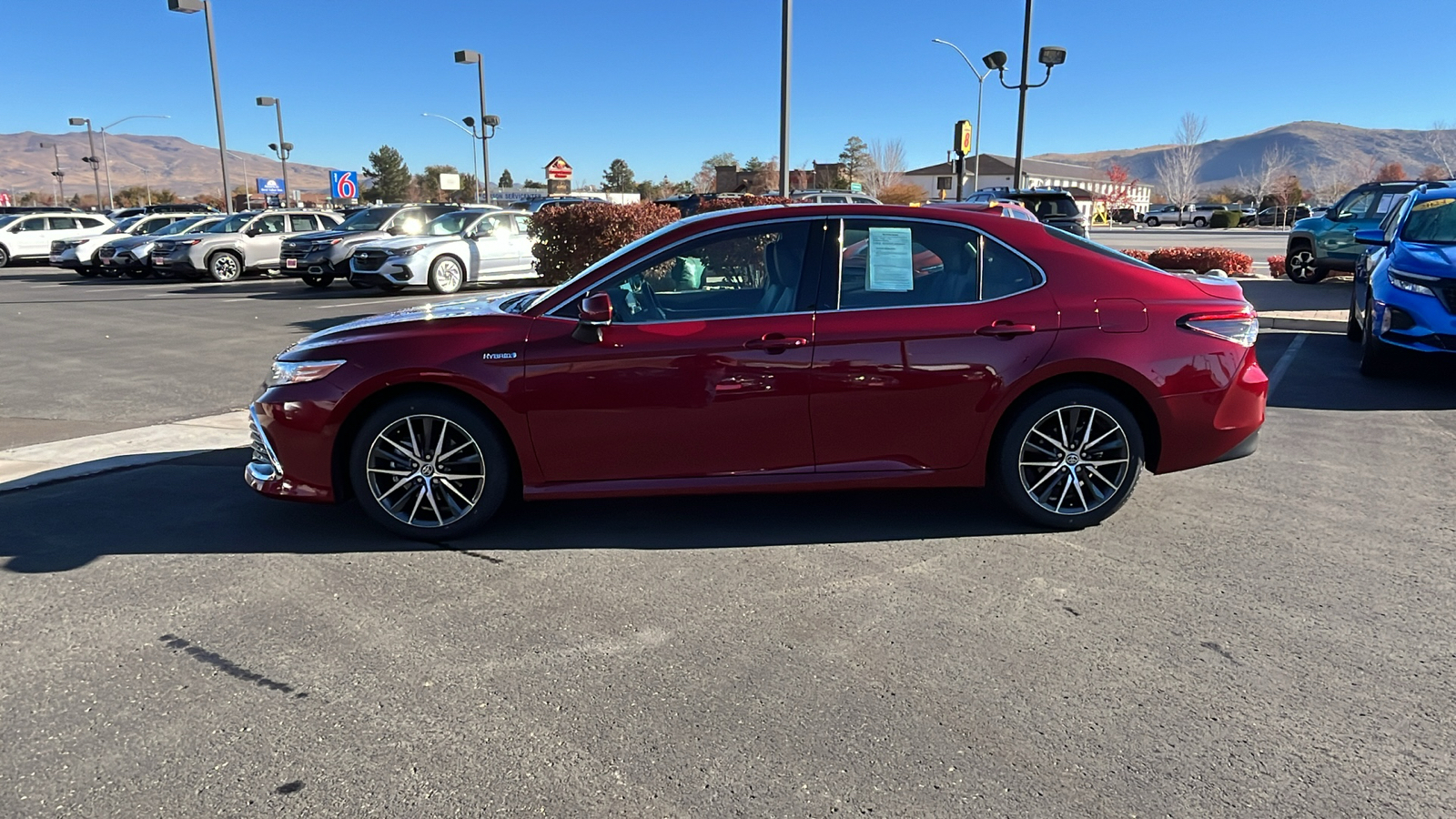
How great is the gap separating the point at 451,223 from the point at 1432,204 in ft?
48.8

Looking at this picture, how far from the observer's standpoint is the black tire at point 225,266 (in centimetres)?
2136

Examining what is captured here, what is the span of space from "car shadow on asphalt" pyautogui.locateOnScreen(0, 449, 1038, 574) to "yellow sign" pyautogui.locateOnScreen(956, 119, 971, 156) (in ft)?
61.6

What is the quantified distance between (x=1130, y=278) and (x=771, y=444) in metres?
1.96

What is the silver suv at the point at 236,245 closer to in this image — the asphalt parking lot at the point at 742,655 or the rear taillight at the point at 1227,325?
the asphalt parking lot at the point at 742,655

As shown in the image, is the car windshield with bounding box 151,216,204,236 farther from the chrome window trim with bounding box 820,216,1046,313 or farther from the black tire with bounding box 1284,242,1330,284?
the black tire with bounding box 1284,242,1330,284

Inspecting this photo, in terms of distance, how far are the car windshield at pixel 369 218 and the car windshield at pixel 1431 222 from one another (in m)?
16.6

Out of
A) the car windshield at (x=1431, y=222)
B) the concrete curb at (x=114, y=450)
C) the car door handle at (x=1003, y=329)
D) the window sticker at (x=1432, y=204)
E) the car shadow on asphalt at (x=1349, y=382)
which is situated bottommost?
the concrete curb at (x=114, y=450)

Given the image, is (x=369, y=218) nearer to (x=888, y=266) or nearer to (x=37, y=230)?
(x=37, y=230)

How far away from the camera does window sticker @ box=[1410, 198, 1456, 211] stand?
8.97m

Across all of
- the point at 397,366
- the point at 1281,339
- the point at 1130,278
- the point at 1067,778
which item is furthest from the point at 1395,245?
the point at 397,366

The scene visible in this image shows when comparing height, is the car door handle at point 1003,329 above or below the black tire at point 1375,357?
above

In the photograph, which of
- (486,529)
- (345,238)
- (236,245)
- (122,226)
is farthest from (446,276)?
(122,226)

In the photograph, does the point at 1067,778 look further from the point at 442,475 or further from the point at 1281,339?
the point at 1281,339

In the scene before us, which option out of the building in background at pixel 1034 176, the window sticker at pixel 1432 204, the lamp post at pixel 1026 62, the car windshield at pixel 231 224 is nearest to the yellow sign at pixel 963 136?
the lamp post at pixel 1026 62
